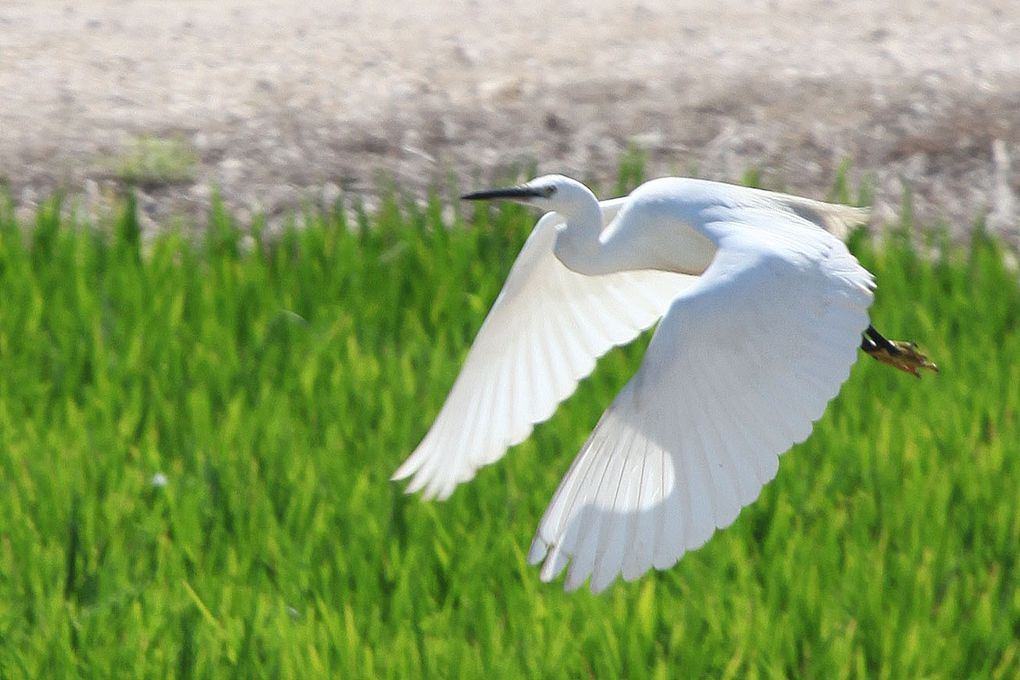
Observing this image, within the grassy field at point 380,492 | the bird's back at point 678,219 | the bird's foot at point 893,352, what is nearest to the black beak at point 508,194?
the bird's back at point 678,219

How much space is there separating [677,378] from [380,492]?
893 mm

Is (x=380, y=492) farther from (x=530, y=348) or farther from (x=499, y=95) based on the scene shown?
(x=499, y=95)

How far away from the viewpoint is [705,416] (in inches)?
100

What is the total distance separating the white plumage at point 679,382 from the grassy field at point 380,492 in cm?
25

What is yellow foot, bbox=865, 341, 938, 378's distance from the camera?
350 centimetres

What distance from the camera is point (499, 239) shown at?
4484 millimetres

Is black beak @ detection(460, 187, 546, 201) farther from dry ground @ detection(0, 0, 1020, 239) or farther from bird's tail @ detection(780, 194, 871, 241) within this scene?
dry ground @ detection(0, 0, 1020, 239)

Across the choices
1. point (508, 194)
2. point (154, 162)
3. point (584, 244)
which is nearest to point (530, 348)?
point (584, 244)

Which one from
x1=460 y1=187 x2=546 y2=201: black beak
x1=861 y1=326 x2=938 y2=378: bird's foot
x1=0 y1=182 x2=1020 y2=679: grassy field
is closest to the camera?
x1=0 y1=182 x2=1020 y2=679: grassy field

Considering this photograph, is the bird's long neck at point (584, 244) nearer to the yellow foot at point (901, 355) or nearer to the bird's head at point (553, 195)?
the bird's head at point (553, 195)

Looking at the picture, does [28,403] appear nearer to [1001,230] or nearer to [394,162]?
[394,162]

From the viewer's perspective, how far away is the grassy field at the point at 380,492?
2783mm

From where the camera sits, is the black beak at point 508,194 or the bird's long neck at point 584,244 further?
the bird's long neck at point 584,244

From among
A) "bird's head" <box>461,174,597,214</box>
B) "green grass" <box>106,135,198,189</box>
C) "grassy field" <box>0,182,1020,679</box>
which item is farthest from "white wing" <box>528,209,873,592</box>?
"green grass" <box>106,135,198,189</box>
